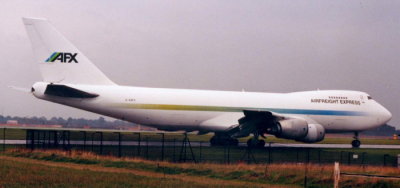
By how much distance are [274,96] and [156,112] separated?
9122mm

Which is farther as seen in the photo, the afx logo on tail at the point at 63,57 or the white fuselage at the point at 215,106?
the white fuselage at the point at 215,106

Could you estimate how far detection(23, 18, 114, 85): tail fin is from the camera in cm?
3328

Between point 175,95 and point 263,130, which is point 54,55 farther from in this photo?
point 263,130

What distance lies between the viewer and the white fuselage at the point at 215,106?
33.9 metres

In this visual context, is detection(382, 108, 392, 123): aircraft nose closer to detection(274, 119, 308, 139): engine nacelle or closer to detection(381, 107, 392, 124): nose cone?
detection(381, 107, 392, 124): nose cone

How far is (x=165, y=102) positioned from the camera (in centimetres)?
3509

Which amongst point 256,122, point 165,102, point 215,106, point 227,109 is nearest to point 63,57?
point 165,102

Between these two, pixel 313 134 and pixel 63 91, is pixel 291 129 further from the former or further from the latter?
pixel 63 91

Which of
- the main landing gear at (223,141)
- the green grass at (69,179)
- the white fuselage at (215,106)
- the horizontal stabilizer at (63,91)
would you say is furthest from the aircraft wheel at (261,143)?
the green grass at (69,179)

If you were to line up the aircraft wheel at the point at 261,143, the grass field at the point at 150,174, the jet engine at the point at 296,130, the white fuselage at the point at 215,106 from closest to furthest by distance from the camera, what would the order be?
1. the grass field at the point at 150,174
2. the jet engine at the point at 296,130
3. the white fuselage at the point at 215,106
4. the aircraft wheel at the point at 261,143

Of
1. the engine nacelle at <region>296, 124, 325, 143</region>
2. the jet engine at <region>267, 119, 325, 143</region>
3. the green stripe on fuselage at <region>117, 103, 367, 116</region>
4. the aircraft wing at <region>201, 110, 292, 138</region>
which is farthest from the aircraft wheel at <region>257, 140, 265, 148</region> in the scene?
the engine nacelle at <region>296, 124, 325, 143</region>

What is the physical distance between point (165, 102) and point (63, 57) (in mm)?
6914

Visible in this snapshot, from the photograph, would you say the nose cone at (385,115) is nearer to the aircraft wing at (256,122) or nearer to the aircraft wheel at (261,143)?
the aircraft wing at (256,122)

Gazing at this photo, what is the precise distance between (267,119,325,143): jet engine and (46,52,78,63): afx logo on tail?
13114 mm
